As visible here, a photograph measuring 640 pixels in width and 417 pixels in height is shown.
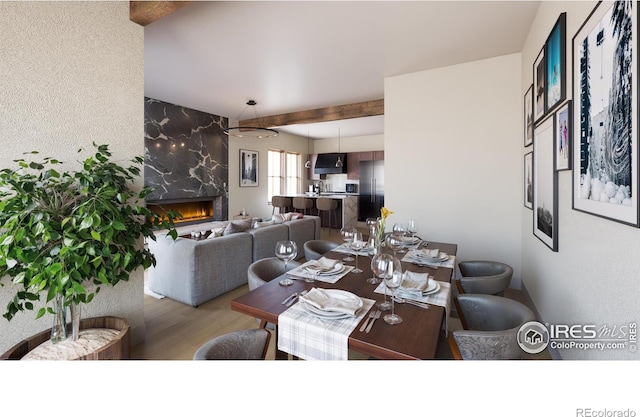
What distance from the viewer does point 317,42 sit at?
2.92m

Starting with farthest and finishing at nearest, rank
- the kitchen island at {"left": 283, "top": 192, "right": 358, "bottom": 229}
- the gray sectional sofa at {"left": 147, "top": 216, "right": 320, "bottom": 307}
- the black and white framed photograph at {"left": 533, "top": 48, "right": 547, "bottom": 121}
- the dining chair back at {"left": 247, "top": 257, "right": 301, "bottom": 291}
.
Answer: the kitchen island at {"left": 283, "top": 192, "right": 358, "bottom": 229}
the gray sectional sofa at {"left": 147, "top": 216, "right": 320, "bottom": 307}
the black and white framed photograph at {"left": 533, "top": 48, "right": 547, "bottom": 121}
the dining chair back at {"left": 247, "top": 257, "right": 301, "bottom": 291}

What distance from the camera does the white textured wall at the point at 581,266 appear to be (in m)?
1.10

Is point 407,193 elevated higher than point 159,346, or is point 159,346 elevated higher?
point 407,193

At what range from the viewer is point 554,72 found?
6.23 feet

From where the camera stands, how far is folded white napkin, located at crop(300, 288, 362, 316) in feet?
3.92

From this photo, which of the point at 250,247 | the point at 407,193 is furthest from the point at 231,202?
the point at 407,193

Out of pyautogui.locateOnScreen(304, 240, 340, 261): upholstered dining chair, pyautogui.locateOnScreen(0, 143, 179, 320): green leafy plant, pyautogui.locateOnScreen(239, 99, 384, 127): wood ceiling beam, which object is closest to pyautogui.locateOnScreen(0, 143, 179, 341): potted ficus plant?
pyautogui.locateOnScreen(0, 143, 179, 320): green leafy plant

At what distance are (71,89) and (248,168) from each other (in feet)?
17.8

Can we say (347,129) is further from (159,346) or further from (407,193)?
(159,346)

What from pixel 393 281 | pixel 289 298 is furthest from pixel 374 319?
pixel 289 298

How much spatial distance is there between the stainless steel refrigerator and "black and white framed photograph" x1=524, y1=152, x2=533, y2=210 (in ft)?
15.9

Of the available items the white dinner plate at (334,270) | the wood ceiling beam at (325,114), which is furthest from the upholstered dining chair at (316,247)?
the wood ceiling beam at (325,114)

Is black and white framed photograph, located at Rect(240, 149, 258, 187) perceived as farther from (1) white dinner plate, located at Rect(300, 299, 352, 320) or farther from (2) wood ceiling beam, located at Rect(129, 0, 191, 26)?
(1) white dinner plate, located at Rect(300, 299, 352, 320)
